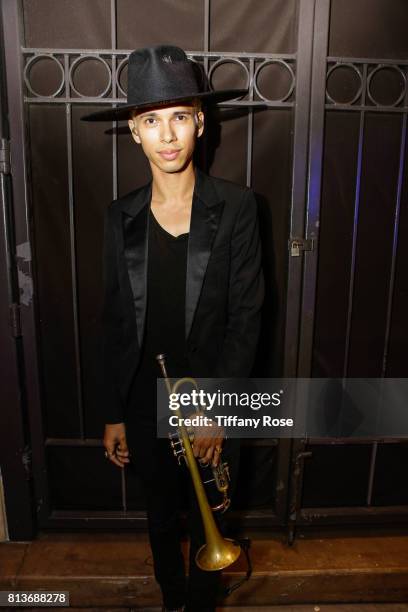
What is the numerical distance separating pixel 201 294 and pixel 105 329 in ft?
1.88

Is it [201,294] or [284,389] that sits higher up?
[201,294]

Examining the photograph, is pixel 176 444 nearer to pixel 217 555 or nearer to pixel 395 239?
pixel 217 555

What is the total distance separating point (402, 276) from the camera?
9.72 ft

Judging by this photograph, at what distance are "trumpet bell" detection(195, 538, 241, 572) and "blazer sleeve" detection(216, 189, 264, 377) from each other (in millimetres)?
868

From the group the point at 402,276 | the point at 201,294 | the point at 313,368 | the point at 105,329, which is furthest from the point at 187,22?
the point at 313,368

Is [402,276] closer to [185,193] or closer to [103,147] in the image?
[185,193]

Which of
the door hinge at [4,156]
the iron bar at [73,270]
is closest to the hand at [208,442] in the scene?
the iron bar at [73,270]

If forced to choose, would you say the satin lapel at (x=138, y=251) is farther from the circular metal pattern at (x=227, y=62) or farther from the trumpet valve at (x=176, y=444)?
the circular metal pattern at (x=227, y=62)

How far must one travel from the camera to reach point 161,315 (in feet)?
7.57

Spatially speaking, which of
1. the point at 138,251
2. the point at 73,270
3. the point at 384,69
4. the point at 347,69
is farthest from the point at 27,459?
the point at 384,69

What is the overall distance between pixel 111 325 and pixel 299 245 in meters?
1.21

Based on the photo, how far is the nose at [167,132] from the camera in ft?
6.84

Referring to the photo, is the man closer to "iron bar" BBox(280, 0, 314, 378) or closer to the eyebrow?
the eyebrow

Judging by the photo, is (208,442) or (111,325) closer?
(208,442)
